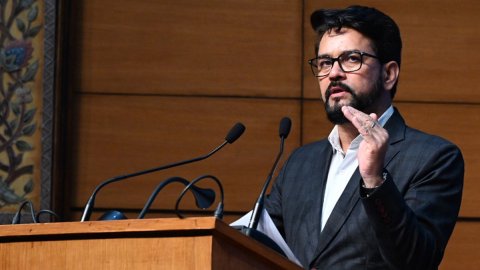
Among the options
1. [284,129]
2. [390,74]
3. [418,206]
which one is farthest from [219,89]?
[418,206]

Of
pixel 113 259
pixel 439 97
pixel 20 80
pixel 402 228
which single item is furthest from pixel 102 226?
pixel 439 97

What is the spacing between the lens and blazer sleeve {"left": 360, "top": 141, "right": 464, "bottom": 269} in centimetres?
286

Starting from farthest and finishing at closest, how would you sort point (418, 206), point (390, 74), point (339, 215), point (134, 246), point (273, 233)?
point (390, 74) → point (339, 215) → point (418, 206) → point (273, 233) → point (134, 246)

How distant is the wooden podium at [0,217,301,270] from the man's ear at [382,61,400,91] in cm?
98

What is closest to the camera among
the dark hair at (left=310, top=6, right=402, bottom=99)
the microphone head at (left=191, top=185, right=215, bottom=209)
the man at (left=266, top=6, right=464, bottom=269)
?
the microphone head at (left=191, top=185, right=215, bottom=209)

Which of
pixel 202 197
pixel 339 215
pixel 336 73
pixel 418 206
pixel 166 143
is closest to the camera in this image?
pixel 202 197

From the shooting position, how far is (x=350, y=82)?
333cm

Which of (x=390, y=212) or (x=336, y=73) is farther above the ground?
(x=336, y=73)

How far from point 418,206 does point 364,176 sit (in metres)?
0.28

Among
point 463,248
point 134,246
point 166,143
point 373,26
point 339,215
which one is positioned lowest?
point 463,248

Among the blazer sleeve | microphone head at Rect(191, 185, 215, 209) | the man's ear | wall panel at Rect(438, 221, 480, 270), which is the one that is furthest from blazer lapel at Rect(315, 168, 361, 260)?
wall panel at Rect(438, 221, 480, 270)

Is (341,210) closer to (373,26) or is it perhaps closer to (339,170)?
(339,170)

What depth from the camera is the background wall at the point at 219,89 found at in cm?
506

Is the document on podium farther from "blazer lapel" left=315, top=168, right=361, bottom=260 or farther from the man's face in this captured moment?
the man's face
